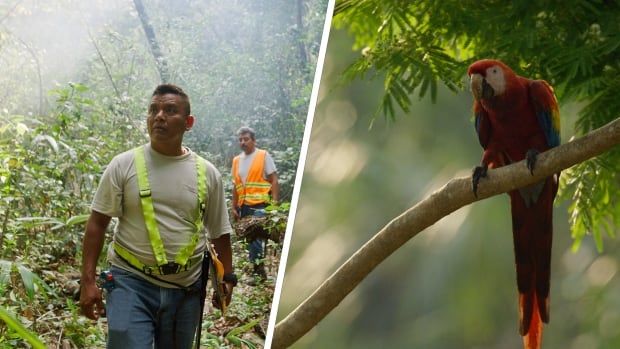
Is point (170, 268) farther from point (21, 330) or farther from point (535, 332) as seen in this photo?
point (535, 332)

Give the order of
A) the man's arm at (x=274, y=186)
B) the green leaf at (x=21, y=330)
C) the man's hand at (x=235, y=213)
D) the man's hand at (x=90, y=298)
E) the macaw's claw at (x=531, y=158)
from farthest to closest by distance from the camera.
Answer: the man's arm at (x=274, y=186) → the man's hand at (x=235, y=213) → the macaw's claw at (x=531, y=158) → the man's hand at (x=90, y=298) → the green leaf at (x=21, y=330)

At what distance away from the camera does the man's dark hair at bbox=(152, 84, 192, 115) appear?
6.09ft

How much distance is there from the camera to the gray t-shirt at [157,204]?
1728mm

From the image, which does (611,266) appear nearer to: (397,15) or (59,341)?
→ (397,15)

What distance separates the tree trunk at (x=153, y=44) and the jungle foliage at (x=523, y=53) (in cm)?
67

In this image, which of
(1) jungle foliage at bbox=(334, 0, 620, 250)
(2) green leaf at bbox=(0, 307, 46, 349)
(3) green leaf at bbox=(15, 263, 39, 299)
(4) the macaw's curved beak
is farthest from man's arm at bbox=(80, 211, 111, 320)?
(4) the macaw's curved beak

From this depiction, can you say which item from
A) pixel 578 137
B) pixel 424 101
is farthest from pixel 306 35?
pixel 578 137

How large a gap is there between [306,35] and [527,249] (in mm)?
959

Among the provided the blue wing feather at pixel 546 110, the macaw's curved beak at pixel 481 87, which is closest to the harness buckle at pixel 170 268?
the macaw's curved beak at pixel 481 87

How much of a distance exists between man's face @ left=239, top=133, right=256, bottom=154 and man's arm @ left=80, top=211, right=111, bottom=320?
1.56 feet

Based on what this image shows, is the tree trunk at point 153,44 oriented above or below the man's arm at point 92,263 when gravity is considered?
above

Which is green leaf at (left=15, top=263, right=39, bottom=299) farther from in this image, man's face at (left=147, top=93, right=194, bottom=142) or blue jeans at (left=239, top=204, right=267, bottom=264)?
blue jeans at (left=239, top=204, right=267, bottom=264)

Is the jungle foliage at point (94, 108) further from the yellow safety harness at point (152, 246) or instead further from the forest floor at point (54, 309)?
the yellow safety harness at point (152, 246)

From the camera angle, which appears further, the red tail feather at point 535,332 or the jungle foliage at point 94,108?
the red tail feather at point 535,332
